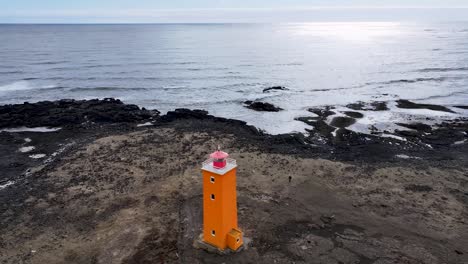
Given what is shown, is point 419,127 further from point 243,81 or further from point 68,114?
point 68,114

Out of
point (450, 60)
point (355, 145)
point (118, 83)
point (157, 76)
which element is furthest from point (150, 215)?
point (450, 60)

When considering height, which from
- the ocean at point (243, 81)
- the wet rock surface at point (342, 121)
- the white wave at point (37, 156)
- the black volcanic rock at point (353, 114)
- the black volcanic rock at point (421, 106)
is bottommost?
the white wave at point (37, 156)

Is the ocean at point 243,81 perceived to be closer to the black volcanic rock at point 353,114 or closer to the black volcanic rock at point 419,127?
the black volcanic rock at point 353,114

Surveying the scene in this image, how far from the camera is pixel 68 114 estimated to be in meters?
30.5

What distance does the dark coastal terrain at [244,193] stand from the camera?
13102mm

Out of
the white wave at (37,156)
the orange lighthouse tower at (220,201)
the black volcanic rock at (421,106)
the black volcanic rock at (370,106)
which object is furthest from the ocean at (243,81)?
the orange lighthouse tower at (220,201)

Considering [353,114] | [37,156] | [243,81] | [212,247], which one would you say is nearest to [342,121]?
[353,114]

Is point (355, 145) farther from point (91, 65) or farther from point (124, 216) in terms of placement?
point (91, 65)

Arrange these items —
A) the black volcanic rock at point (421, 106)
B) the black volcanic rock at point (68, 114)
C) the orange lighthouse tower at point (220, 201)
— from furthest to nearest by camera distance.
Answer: the black volcanic rock at point (421, 106) < the black volcanic rock at point (68, 114) < the orange lighthouse tower at point (220, 201)

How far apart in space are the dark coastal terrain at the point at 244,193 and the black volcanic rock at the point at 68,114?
0.50 metres

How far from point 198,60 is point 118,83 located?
77.1 ft

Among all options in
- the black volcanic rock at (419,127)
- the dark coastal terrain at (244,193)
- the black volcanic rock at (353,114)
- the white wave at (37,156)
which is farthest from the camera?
the black volcanic rock at (353,114)

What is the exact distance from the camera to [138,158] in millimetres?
21484

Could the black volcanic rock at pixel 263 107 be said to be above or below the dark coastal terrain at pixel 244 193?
above
